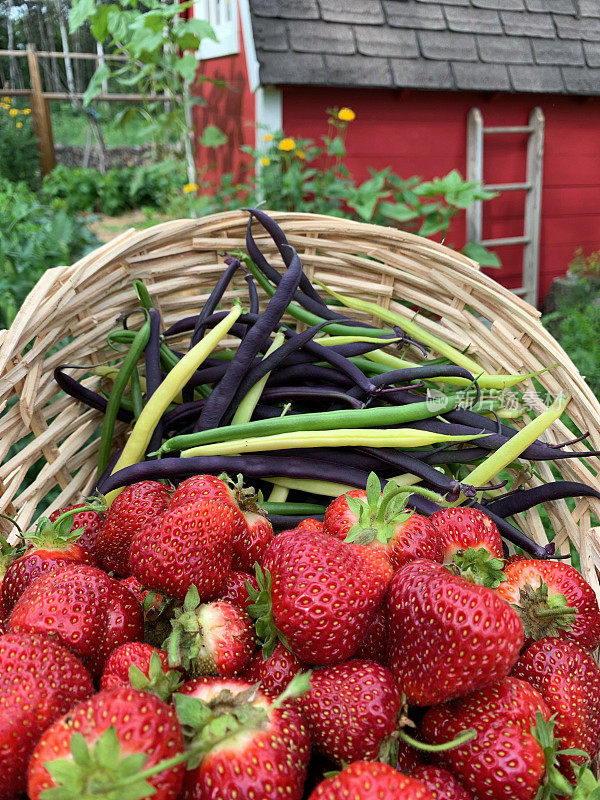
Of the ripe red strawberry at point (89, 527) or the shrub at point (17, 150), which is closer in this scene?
the ripe red strawberry at point (89, 527)

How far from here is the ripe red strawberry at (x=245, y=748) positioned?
Result: 0.80m

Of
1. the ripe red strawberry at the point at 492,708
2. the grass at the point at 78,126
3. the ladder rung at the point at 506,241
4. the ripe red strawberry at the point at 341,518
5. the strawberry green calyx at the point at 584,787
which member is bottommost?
the strawberry green calyx at the point at 584,787

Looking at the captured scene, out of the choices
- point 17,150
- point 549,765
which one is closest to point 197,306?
point 549,765

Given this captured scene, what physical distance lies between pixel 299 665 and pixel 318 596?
0.49 ft

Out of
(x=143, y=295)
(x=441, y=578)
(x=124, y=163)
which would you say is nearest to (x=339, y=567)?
(x=441, y=578)

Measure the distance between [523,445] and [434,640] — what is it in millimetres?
738

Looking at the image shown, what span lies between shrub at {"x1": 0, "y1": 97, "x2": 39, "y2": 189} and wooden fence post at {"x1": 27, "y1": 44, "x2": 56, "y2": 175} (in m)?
A: 0.14

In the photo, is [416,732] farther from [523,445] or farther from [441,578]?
[523,445]

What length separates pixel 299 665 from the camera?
1.05 metres

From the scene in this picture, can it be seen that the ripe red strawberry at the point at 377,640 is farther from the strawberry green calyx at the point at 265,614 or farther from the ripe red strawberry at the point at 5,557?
the ripe red strawberry at the point at 5,557

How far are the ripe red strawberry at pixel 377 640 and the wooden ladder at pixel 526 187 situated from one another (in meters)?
4.23

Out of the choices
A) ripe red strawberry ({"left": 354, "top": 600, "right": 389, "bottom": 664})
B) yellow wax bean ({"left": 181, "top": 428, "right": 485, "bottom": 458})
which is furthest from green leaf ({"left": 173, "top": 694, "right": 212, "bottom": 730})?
yellow wax bean ({"left": 181, "top": 428, "right": 485, "bottom": 458})

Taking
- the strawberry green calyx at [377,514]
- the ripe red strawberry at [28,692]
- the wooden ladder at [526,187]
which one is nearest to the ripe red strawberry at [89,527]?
the ripe red strawberry at [28,692]

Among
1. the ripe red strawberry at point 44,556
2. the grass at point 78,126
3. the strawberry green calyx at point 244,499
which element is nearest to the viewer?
the ripe red strawberry at point 44,556
